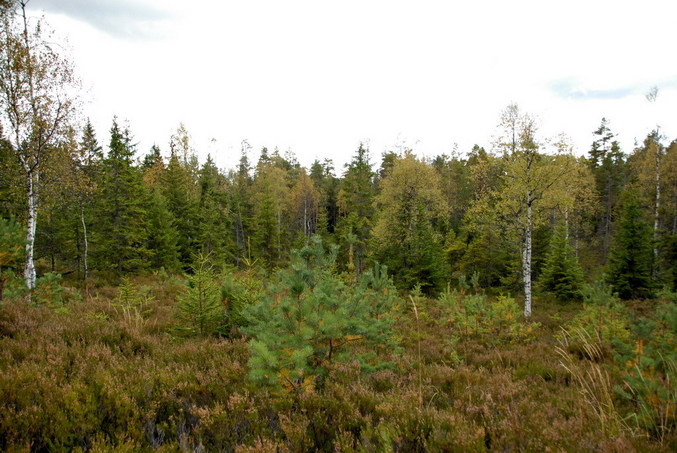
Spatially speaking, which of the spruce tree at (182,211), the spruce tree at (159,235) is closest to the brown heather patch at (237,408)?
the spruce tree at (159,235)

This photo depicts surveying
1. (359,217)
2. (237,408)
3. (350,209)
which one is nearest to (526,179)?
(237,408)

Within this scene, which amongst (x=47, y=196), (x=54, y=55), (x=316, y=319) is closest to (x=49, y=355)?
(x=316, y=319)

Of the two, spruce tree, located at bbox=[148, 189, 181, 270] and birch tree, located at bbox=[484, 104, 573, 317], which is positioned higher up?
birch tree, located at bbox=[484, 104, 573, 317]

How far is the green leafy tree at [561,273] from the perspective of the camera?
1922cm

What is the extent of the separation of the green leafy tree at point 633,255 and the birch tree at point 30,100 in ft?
89.6

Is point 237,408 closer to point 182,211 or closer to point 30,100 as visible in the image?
point 30,100

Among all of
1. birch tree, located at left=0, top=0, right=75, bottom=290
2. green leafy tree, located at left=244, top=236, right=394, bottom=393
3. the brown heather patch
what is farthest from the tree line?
green leafy tree, located at left=244, top=236, right=394, bottom=393

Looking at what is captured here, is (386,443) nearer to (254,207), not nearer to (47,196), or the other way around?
(47,196)

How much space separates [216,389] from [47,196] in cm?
Answer: 1194

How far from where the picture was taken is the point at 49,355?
194 inches

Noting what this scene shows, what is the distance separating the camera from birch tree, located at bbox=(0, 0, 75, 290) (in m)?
11.0

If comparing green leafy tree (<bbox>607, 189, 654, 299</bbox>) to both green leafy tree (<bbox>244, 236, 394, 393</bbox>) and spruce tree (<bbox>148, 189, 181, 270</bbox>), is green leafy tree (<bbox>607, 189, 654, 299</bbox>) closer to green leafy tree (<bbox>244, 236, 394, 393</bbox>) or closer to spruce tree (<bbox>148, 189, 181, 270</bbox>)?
green leafy tree (<bbox>244, 236, 394, 393</bbox>)

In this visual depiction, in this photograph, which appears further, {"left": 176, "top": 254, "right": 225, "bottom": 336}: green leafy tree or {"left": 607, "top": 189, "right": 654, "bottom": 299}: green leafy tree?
{"left": 607, "top": 189, "right": 654, "bottom": 299}: green leafy tree

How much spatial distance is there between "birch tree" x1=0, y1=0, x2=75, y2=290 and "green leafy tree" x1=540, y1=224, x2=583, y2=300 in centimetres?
2444
